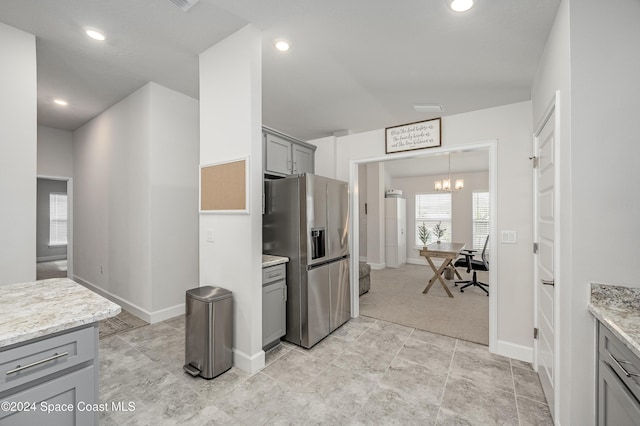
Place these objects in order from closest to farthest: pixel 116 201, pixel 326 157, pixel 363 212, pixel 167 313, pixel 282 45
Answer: pixel 282 45 < pixel 167 313 < pixel 116 201 < pixel 326 157 < pixel 363 212

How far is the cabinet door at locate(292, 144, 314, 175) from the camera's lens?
12.5 ft

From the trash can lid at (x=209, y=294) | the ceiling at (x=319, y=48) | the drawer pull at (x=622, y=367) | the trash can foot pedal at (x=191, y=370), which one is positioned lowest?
the trash can foot pedal at (x=191, y=370)

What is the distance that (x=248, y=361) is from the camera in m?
2.33

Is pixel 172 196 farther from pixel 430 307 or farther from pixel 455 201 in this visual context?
pixel 455 201

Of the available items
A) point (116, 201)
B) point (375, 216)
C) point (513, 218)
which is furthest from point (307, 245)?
point (375, 216)

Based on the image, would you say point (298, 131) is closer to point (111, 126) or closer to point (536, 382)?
point (111, 126)

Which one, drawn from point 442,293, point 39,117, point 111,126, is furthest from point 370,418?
point 39,117

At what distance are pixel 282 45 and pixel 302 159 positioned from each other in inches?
67.5

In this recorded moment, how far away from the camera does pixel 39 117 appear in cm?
446

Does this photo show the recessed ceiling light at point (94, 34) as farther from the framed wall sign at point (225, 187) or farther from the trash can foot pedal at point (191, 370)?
the trash can foot pedal at point (191, 370)

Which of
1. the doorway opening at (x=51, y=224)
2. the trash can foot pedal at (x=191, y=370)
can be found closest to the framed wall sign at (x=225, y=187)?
the trash can foot pedal at (x=191, y=370)

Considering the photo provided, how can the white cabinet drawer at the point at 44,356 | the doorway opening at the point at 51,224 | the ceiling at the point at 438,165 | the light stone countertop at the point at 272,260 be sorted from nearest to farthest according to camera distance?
the white cabinet drawer at the point at 44,356
the light stone countertop at the point at 272,260
the ceiling at the point at 438,165
the doorway opening at the point at 51,224

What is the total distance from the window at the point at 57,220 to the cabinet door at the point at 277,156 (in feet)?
A: 27.9

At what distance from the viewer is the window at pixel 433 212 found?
7457mm
